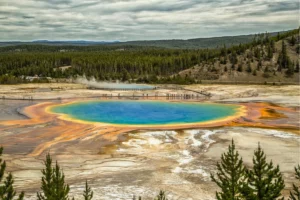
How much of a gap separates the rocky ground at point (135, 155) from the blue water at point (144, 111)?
5.59 m

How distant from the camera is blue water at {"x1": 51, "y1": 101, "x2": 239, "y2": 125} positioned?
40125mm

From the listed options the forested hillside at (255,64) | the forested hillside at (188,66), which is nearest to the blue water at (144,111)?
the forested hillside at (188,66)

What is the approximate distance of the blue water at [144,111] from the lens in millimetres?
40125

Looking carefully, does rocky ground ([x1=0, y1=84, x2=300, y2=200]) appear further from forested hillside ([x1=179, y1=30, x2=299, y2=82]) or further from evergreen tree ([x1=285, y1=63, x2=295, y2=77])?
evergreen tree ([x1=285, y1=63, x2=295, y2=77])

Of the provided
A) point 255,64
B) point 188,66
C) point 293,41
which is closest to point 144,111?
point 255,64

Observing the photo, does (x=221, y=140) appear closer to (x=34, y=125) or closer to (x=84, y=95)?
(x=34, y=125)

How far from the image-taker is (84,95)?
64062 mm

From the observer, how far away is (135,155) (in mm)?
25594

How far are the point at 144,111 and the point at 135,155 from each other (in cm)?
2195

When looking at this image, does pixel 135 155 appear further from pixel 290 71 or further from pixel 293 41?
pixel 293 41

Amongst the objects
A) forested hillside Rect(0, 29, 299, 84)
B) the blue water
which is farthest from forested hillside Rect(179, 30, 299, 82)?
the blue water

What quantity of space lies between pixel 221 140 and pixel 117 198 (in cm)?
1412

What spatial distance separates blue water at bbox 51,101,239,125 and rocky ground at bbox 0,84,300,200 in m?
5.59

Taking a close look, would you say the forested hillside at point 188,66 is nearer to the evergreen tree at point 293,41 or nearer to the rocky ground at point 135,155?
the evergreen tree at point 293,41
